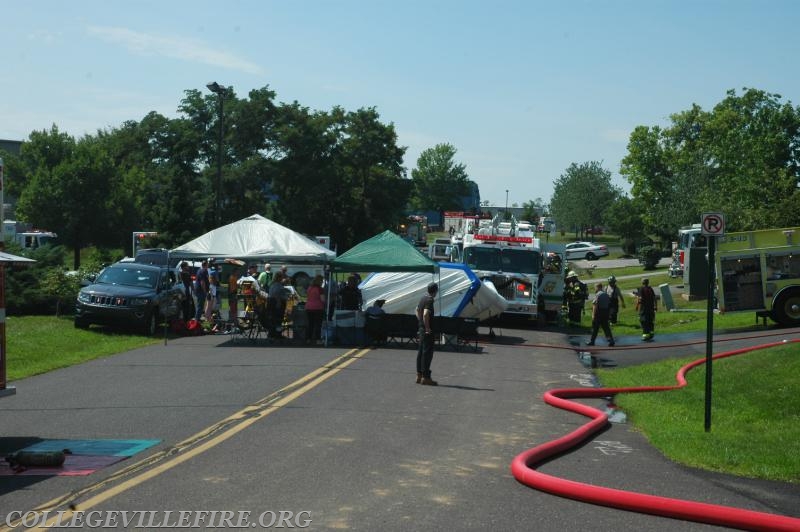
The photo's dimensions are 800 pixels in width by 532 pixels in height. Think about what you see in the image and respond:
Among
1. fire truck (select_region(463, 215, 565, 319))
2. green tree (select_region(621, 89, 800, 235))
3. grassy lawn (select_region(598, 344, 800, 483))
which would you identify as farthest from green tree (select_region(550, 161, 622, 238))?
grassy lawn (select_region(598, 344, 800, 483))

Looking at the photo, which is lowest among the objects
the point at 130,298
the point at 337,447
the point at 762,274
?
the point at 337,447

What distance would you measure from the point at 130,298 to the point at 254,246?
3.41 m

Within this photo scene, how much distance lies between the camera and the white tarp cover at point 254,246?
24.5 m

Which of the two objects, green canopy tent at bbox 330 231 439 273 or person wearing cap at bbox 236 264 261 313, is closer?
green canopy tent at bbox 330 231 439 273

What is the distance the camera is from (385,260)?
23922 millimetres

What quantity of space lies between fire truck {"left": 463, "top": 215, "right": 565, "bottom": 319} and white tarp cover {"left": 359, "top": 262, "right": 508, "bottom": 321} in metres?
5.01

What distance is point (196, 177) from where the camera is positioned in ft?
249

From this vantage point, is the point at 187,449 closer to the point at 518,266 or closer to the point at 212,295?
the point at 212,295

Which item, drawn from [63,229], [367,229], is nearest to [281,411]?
[63,229]

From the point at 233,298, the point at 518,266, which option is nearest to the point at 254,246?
the point at 233,298

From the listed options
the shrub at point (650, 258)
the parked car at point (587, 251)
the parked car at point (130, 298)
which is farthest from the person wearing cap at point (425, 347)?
the parked car at point (587, 251)

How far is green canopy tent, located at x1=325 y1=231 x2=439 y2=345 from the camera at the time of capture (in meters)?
23.7

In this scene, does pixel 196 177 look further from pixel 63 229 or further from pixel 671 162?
pixel 671 162

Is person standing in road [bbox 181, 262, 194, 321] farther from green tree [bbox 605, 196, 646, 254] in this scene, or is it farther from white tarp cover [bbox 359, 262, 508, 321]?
green tree [bbox 605, 196, 646, 254]
